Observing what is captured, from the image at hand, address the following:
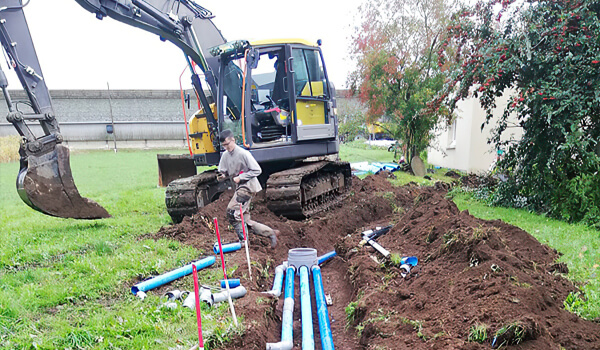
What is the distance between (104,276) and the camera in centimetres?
486

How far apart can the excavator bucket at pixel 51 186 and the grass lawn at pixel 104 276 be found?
528 mm

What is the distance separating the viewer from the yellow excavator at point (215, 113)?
248 inches

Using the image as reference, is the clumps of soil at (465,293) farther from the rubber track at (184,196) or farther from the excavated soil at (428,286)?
the rubber track at (184,196)

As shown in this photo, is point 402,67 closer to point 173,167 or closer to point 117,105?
point 173,167

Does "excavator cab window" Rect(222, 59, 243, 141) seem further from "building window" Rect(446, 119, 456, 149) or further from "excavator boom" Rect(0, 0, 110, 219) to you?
"building window" Rect(446, 119, 456, 149)

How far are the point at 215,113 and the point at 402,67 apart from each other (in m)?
9.64

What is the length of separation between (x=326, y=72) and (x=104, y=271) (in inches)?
218

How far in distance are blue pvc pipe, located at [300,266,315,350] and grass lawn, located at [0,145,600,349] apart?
2.02ft

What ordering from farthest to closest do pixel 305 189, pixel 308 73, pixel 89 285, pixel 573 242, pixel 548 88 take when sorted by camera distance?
pixel 308 73 < pixel 305 189 < pixel 548 88 < pixel 573 242 < pixel 89 285

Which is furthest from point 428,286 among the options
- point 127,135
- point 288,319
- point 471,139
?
point 127,135

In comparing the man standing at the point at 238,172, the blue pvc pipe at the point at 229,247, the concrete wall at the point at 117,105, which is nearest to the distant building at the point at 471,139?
the man standing at the point at 238,172

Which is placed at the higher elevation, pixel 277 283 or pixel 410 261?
pixel 410 261

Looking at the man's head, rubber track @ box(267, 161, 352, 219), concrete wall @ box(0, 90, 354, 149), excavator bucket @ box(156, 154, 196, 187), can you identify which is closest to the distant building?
rubber track @ box(267, 161, 352, 219)

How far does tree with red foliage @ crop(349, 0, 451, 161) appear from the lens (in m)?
15.2
